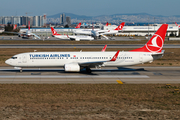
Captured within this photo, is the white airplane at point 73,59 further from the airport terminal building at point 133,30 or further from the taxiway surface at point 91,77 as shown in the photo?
the airport terminal building at point 133,30

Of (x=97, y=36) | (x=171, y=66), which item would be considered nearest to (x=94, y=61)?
(x=171, y=66)

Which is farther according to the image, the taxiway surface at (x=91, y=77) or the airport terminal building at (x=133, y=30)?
the airport terminal building at (x=133, y=30)

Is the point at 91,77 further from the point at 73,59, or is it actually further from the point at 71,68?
the point at 73,59

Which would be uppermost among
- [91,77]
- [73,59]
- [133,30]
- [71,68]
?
[133,30]

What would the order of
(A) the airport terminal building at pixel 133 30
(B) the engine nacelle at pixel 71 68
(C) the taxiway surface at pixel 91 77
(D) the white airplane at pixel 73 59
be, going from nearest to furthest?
(C) the taxiway surface at pixel 91 77 → (B) the engine nacelle at pixel 71 68 → (D) the white airplane at pixel 73 59 → (A) the airport terminal building at pixel 133 30

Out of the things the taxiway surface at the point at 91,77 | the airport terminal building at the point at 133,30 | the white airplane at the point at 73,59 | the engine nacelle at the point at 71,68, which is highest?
the airport terminal building at the point at 133,30

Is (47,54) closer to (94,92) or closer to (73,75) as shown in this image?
(73,75)

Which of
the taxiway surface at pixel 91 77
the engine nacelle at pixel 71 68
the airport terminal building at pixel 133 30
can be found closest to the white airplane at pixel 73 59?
the engine nacelle at pixel 71 68

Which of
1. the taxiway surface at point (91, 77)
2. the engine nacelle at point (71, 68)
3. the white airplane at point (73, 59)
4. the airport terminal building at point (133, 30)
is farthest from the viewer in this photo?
the airport terminal building at point (133, 30)

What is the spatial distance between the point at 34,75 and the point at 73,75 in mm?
5795

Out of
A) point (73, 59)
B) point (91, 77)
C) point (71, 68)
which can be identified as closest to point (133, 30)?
point (73, 59)

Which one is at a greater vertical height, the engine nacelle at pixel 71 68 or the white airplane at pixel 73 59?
the white airplane at pixel 73 59

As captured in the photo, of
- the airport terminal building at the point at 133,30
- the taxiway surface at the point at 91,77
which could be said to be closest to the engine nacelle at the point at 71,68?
the taxiway surface at the point at 91,77

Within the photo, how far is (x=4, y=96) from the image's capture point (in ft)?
73.3
